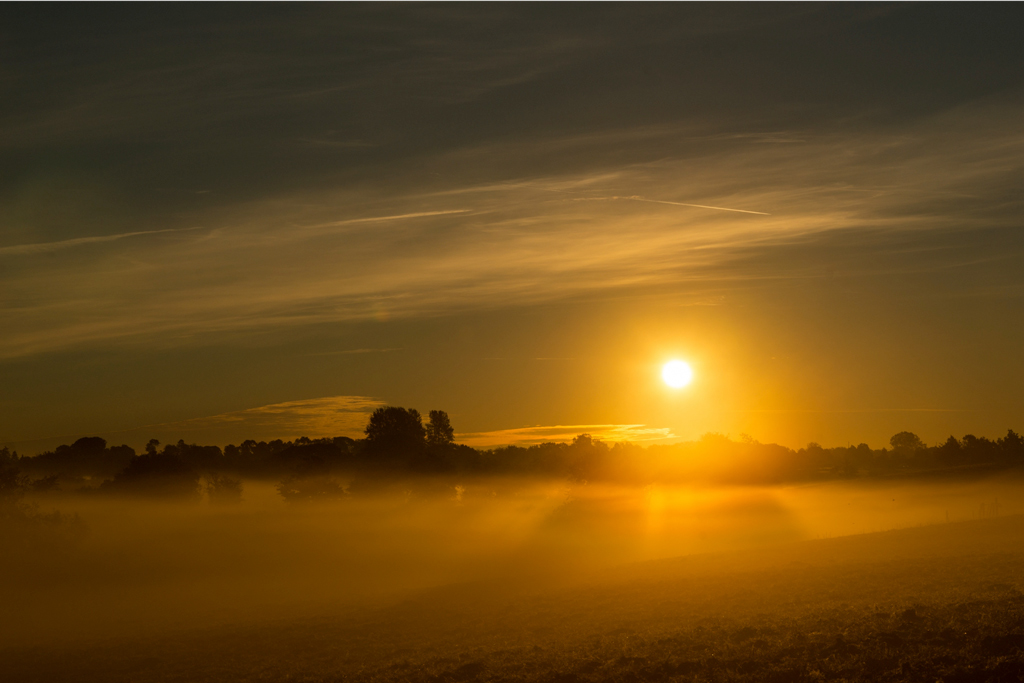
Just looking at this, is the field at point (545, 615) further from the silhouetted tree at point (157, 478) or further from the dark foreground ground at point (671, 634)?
the silhouetted tree at point (157, 478)

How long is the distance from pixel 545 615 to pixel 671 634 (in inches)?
400

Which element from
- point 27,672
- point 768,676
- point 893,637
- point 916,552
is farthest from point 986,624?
point 27,672

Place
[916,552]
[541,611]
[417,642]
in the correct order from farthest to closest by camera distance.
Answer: [916,552]
[541,611]
[417,642]

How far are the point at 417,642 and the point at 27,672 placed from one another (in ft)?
49.7

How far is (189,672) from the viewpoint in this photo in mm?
28859

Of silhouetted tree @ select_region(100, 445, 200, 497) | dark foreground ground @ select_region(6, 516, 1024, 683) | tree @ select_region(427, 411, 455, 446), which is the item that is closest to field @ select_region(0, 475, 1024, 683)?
dark foreground ground @ select_region(6, 516, 1024, 683)

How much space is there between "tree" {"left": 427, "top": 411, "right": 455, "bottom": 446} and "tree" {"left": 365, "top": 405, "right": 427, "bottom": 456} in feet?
8.56

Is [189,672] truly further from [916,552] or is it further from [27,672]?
[916,552]

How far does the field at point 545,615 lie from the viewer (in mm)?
22203

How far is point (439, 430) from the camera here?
11056 centimetres

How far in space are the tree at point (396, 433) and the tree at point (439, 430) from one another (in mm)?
2608

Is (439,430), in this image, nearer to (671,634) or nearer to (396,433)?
(396,433)

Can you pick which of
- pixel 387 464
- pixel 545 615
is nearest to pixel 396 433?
pixel 387 464

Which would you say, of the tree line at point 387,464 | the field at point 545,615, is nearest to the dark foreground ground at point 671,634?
the field at point 545,615
